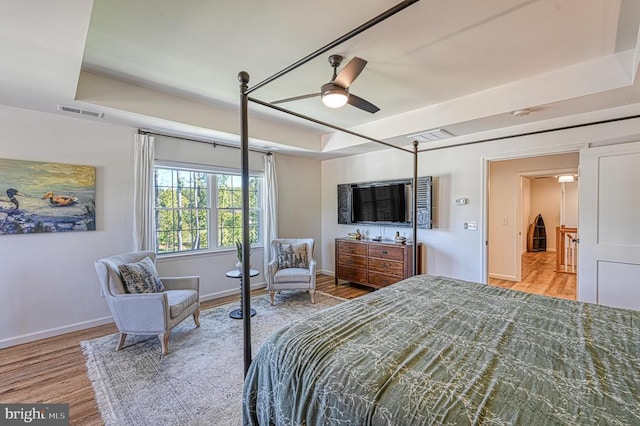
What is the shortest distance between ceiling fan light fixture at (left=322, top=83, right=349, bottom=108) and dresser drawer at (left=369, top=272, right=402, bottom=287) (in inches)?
118

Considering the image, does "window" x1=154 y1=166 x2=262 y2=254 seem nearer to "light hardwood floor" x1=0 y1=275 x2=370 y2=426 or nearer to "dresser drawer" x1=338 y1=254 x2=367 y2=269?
"light hardwood floor" x1=0 y1=275 x2=370 y2=426

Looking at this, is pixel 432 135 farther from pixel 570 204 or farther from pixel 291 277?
pixel 570 204

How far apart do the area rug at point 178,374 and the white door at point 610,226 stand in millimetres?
3451

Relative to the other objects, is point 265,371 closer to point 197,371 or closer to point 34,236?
point 197,371

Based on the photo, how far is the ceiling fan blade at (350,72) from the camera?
2.04m

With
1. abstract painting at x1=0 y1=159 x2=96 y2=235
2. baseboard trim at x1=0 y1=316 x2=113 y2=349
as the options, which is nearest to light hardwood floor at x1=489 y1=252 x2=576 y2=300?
baseboard trim at x1=0 y1=316 x2=113 y2=349

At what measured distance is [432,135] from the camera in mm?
3912

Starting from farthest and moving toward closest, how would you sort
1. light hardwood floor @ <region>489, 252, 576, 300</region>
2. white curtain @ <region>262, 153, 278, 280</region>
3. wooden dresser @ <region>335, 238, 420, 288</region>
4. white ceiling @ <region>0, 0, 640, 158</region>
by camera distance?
white curtain @ <region>262, 153, 278, 280</region>, light hardwood floor @ <region>489, 252, 576, 300</region>, wooden dresser @ <region>335, 238, 420, 288</region>, white ceiling @ <region>0, 0, 640, 158</region>

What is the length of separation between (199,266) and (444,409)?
4139 millimetres

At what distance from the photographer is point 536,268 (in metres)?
6.43

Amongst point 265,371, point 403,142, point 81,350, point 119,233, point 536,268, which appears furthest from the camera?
point 536,268

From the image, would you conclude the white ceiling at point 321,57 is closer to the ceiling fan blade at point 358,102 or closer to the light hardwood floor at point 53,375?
the ceiling fan blade at point 358,102

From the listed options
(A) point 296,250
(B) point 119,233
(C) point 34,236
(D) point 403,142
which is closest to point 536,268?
(D) point 403,142

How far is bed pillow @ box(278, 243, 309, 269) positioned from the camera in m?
4.43
